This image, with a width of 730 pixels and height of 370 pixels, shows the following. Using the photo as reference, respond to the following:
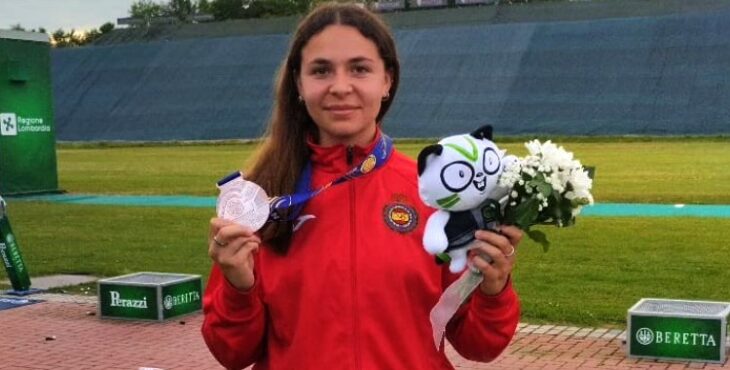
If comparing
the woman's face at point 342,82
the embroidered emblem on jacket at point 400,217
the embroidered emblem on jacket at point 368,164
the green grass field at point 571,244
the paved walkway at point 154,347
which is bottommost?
the paved walkway at point 154,347

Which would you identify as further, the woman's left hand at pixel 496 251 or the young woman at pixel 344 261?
the young woman at pixel 344 261

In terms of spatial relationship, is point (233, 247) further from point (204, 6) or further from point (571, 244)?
point (204, 6)

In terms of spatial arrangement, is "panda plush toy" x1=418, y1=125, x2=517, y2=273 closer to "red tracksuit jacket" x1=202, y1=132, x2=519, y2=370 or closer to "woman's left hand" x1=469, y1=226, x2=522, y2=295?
"woman's left hand" x1=469, y1=226, x2=522, y2=295

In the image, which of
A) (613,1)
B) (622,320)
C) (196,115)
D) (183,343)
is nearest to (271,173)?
(183,343)

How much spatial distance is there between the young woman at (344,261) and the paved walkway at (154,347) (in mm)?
4767

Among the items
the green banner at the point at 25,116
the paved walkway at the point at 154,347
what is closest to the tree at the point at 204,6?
the green banner at the point at 25,116

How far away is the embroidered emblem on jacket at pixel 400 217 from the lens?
246 cm

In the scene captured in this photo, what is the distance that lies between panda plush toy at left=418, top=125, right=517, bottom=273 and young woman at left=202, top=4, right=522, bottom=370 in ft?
0.50

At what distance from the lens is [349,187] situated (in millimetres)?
2516

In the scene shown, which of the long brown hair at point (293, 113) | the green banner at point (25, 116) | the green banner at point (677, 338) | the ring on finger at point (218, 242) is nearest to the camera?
the ring on finger at point (218, 242)

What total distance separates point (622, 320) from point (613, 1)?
60.5 meters

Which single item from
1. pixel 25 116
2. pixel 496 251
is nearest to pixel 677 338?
pixel 496 251

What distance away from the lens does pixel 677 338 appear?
24.0 feet

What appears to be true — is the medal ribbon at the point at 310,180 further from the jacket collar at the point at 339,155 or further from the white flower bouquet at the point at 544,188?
the white flower bouquet at the point at 544,188
